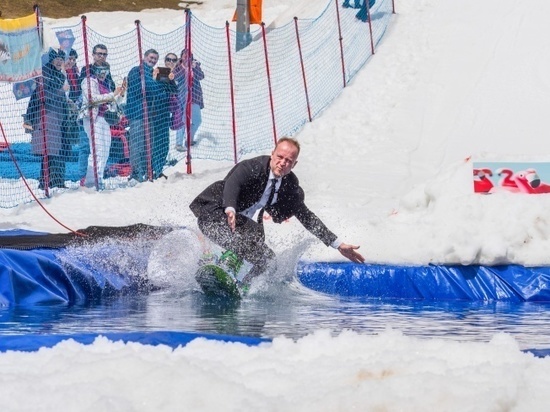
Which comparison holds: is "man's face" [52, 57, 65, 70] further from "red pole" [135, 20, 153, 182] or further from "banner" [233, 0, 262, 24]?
"banner" [233, 0, 262, 24]

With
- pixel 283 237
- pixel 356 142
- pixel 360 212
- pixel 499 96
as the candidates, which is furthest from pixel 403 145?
pixel 283 237

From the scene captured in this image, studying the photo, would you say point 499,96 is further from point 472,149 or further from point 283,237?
point 283,237

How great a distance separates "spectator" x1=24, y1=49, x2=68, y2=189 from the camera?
13.5 metres

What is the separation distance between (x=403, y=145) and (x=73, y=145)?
566 cm

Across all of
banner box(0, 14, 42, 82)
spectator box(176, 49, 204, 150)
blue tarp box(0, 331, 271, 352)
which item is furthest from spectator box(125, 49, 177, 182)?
blue tarp box(0, 331, 271, 352)

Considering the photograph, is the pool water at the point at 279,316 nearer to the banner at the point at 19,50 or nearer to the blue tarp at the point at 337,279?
the blue tarp at the point at 337,279

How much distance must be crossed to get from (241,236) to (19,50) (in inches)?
227

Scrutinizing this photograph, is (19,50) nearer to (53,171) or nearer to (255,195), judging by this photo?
(53,171)

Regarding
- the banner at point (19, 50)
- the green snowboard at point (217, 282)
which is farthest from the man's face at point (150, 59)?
the green snowboard at point (217, 282)

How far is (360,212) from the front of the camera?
12.8 metres

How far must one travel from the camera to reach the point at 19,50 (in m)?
13.0

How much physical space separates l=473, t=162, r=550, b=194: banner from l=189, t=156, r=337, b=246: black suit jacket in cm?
237

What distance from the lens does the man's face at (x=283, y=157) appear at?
8219mm

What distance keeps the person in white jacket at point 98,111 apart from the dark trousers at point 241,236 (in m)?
5.68
